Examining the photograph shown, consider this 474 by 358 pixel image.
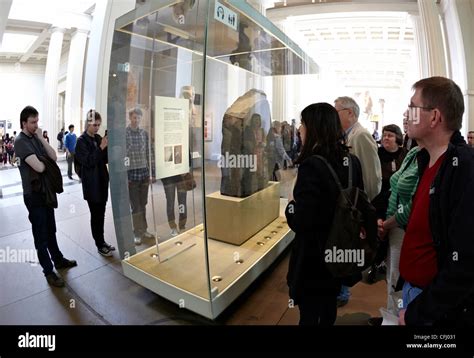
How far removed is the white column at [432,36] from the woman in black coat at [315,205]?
3.40 meters

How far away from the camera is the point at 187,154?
2199 mm

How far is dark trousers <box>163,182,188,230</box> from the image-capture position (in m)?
2.42

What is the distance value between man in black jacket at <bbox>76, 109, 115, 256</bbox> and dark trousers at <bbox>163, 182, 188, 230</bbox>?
27.4 inches

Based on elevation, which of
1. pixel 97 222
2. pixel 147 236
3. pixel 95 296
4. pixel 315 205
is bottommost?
pixel 95 296

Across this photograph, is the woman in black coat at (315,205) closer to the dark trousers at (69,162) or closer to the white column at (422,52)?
the dark trousers at (69,162)

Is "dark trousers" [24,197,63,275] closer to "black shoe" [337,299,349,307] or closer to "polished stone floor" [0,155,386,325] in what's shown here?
"polished stone floor" [0,155,386,325]

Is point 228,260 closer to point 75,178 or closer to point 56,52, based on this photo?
point 75,178

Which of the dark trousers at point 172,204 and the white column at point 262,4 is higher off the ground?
the white column at point 262,4

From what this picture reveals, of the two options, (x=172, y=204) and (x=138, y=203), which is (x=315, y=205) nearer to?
(x=172, y=204)

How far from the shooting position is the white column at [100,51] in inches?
90.4

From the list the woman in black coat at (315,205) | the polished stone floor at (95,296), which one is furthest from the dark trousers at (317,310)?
the polished stone floor at (95,296)

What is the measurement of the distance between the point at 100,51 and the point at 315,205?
228 cm

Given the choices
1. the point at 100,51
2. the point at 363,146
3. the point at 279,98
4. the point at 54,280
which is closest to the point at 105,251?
the point at 54,280

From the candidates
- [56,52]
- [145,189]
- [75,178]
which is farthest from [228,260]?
[56,52]
